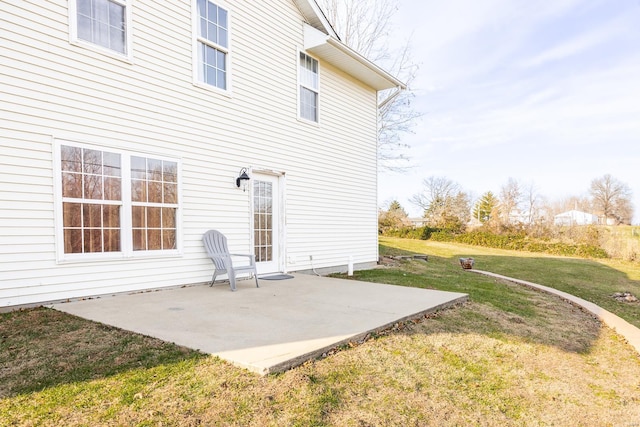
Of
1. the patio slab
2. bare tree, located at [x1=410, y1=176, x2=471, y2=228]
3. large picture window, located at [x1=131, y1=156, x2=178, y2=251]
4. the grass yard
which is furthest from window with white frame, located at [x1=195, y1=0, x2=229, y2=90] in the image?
bare tree, located at [x1=410, y1=176, x2=471, y2=228]

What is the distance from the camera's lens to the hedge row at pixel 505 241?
17.3 metres

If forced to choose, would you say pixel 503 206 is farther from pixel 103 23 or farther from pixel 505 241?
pixel 103 23

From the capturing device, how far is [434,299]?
17.0 feet

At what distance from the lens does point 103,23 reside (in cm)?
492

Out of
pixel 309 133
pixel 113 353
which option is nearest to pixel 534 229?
pixel 309 133

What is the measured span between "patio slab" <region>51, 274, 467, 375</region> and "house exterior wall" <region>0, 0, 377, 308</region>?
57 cm

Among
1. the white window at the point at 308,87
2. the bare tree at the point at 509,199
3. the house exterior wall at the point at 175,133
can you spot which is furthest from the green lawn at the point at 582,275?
the white window at the point at 308,87

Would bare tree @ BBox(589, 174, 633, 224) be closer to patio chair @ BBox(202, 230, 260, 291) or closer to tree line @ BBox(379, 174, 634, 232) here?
tree line @ BBox(379, 174, 634, 232)

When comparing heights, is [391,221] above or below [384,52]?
below

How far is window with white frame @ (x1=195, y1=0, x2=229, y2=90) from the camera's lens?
6020mm

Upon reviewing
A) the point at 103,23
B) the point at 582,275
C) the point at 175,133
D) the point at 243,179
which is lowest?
the point at 582,275

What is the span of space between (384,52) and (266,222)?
11.5 metres

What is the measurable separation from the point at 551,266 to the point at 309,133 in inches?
429

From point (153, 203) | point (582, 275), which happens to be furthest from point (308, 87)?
point (582, 275)
